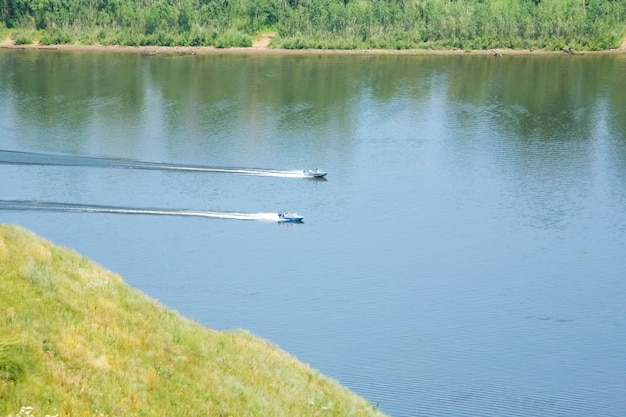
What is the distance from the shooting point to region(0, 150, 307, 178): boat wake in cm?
6631

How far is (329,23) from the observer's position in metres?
129

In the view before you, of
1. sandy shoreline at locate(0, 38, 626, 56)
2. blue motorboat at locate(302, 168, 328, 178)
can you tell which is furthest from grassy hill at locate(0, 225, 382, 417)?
sandy shoreline at locate(0, 38, 626, 56)

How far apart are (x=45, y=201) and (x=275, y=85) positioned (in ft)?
132

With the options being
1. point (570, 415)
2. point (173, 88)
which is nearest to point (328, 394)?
point (570, 415)

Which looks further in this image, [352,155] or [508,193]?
[352,155]

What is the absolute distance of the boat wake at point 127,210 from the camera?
5766cm

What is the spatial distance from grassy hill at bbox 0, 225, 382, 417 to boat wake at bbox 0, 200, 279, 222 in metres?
29.8

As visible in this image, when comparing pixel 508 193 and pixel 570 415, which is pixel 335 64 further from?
pixel 570 415

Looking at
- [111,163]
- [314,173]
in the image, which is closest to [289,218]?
[314,173]

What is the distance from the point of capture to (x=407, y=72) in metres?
106

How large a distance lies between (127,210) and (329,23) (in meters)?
74.4

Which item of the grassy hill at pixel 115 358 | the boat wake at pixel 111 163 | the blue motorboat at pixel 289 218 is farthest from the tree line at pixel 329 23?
the grassy hill at pixel 115 358

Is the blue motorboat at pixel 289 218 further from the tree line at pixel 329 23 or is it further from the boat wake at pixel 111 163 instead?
the tree line at pixel 329 23

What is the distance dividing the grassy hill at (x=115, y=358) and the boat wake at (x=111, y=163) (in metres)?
38.7
